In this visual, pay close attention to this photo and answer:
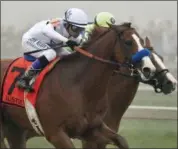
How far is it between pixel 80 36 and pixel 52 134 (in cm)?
105

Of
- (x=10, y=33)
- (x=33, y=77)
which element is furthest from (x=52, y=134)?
(x=10, y=33)

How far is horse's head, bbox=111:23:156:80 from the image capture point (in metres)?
5.55

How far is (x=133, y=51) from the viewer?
5625 millimetres

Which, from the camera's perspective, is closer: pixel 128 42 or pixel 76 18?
pixel 128 42

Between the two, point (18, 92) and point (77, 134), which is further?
point (18, 92)

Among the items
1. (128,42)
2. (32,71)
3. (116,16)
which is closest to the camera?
(128,42)

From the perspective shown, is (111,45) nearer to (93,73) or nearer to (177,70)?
(93,73)

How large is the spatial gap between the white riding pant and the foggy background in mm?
8298

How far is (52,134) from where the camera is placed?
5.87 metres

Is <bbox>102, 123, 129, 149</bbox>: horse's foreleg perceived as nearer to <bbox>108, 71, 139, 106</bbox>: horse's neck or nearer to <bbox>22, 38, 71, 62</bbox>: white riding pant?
<bbox>108, 71, 139, 106</bbox>: horse's neck

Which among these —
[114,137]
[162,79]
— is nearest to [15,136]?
[114,137]

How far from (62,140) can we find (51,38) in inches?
41.4

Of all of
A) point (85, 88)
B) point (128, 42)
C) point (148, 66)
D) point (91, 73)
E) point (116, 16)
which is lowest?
point (116, 16)

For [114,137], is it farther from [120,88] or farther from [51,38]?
[51,38]
